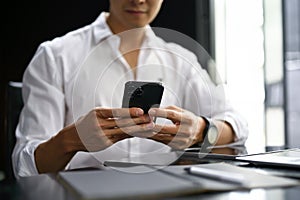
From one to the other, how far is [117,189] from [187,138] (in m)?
0.39

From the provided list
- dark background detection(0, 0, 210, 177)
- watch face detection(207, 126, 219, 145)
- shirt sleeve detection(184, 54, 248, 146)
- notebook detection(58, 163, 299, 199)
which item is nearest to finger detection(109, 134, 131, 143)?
notebook detection(58, 163, 299, 199)

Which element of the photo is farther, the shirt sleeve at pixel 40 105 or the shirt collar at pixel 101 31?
the shirt collar at pixel 101 31

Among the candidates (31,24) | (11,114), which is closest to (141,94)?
(11,114)

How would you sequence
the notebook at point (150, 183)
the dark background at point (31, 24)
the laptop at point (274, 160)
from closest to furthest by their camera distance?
the notebook at point (150, 183)
the laptop at point (274, 160)
the dark background at point (31, 24)

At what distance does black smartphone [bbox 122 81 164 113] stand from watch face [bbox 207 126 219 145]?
0.25 metres

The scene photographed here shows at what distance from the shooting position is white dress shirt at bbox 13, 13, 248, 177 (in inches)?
35.6

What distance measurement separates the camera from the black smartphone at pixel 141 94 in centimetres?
65

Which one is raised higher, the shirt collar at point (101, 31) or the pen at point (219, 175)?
the shirt collar at point (101, 31)

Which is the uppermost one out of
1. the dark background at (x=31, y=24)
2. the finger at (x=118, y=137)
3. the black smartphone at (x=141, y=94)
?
the dark background at (x=31, y=24)

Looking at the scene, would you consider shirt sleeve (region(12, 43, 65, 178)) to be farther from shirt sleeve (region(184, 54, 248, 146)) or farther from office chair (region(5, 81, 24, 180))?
shirt sleeve (region(184, 54, 248, 146))

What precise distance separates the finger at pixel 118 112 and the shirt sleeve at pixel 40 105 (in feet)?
0.72

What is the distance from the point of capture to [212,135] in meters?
0.89

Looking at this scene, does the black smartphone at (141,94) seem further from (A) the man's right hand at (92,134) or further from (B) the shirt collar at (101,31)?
(B) the shirt collar at (101,31)

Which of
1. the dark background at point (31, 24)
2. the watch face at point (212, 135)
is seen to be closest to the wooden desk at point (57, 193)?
the watch face at point (212, 135)
